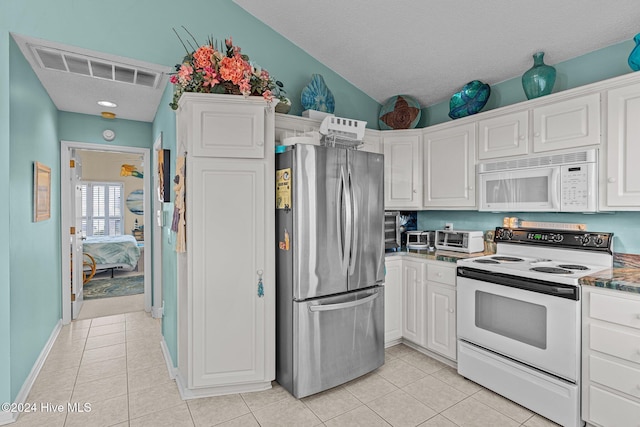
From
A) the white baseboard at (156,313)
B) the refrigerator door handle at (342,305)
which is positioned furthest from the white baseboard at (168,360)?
the refrigerator door handle at (342,305)

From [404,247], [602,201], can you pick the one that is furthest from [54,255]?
[602,201]

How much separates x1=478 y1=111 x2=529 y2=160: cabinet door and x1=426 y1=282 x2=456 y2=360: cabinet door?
124 centimetres

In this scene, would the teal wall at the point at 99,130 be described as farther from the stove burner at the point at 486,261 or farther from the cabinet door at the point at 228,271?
the stove burner at the point at 486,261

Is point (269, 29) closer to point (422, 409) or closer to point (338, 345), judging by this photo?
point (338, 345)

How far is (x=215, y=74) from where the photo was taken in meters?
2.29

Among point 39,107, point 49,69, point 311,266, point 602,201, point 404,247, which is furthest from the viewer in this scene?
point 404,247

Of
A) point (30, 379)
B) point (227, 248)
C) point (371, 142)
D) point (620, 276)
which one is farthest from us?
point (371, 142)

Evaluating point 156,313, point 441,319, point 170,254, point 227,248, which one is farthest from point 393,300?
point 156,313

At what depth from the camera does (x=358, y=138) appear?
2.89 meters

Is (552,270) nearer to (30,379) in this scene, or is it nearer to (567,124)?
(567,124)

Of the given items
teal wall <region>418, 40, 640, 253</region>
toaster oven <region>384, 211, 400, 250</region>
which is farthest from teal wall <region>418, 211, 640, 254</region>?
toaster oven <region>384, 211, 400, 250</region>

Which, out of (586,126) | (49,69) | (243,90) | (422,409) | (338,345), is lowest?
(422,409)

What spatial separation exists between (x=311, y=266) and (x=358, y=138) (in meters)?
1.21

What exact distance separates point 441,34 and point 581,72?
1121 millimetres
